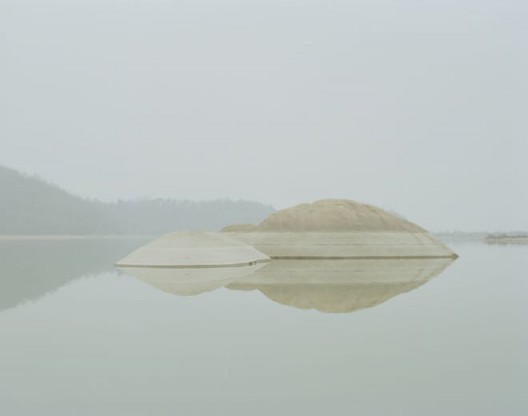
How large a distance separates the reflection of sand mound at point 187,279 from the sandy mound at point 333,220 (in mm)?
12197

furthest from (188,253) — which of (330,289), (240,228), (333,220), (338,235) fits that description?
(240,228)

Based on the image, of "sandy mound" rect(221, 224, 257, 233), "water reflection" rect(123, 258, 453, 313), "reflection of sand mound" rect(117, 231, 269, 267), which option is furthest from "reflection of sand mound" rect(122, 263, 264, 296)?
"sandy mound" rect(221, 224, 257, 233)

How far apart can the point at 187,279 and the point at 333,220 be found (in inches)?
724

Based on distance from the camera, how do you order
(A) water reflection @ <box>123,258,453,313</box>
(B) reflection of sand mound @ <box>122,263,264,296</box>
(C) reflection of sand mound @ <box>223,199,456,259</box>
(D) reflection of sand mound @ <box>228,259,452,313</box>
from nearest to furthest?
(D) reflection of sand mound @ <box>228,259,452,313</box> < (A) water reflection @ <box>123,258,453,313</box> < (B) reflection of sand mound @ <box>122,263,264,296</box> < (C) reflection of sand mound @ <box>223,199,456,259</box>

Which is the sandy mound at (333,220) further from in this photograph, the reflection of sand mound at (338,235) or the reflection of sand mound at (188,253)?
the reflection of sand mound at (188,253)

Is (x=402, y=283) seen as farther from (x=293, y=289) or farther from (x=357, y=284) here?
(x=293, y=289)

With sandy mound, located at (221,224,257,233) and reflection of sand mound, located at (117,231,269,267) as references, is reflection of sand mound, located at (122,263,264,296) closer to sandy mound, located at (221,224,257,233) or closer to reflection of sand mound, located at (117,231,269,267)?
reflection of sand mound, located at (117,231,269,267)

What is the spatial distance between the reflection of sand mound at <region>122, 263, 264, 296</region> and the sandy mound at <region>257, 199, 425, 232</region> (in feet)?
40.0

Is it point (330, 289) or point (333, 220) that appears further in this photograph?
point (333, 220)

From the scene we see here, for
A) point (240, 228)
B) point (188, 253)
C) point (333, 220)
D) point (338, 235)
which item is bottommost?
point (188, 253)

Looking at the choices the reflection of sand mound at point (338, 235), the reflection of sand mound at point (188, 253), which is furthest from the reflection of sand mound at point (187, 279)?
the reflection of sand mound at point (338, 235)

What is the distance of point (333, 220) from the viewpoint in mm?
34375

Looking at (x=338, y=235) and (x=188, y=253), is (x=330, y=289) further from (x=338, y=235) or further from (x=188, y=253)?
(x=338, y=235)

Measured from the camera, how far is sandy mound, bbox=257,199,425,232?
34062 millimetres
